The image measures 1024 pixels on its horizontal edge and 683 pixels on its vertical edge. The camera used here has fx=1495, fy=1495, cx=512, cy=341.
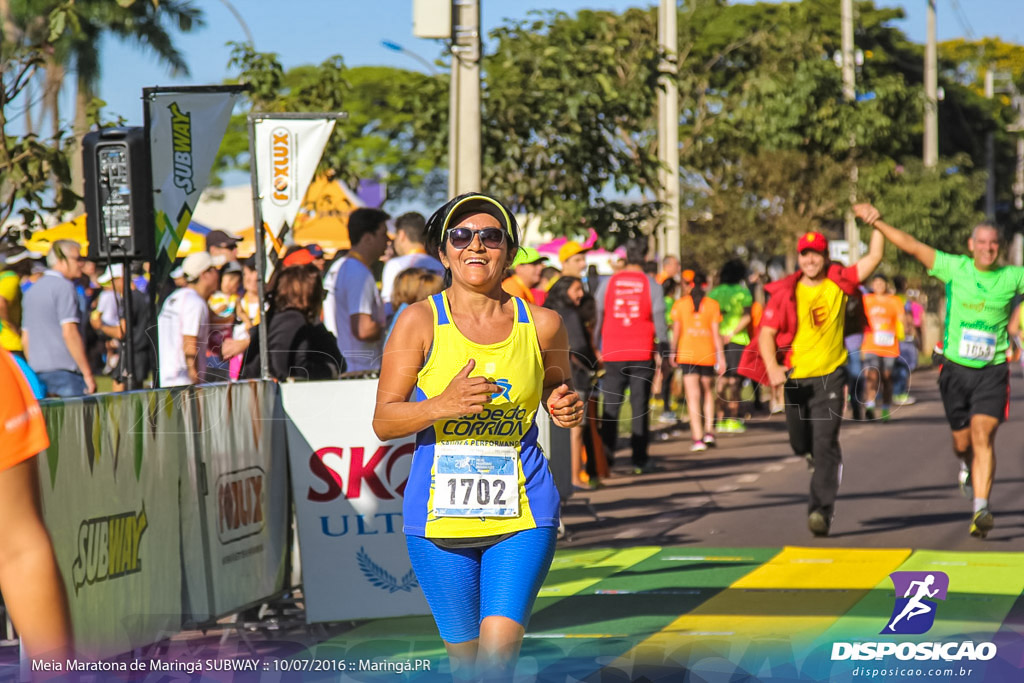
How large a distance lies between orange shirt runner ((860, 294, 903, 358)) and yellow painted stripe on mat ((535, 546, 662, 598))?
453 inches

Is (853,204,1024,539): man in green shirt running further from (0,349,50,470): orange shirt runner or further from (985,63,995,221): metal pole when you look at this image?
(985,63,995,221): metal pole

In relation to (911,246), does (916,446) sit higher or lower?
lower

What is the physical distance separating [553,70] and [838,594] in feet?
29.8

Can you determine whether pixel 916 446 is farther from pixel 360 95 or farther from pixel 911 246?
pixel 360 95

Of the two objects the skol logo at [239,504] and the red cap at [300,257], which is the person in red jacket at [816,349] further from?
the skol logo at [239,504]

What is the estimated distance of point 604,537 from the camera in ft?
34.1

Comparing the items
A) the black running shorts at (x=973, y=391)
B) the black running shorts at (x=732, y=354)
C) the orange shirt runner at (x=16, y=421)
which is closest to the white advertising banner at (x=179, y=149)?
the black running shorts at (x=973, y=391)

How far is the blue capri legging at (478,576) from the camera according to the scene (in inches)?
166

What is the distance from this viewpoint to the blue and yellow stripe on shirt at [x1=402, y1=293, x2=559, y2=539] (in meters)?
4.26

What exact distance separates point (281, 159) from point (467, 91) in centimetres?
367

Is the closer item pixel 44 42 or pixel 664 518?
pixel 44 42

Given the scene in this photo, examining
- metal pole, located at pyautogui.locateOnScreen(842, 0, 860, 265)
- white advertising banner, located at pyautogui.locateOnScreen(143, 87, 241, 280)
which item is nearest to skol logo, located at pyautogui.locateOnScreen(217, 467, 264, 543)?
white advertising banner, located at pyautogui.locateOnScreen(143, 87, 241, 280)

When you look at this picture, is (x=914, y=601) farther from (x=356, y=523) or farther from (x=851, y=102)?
(x=851, y=102)

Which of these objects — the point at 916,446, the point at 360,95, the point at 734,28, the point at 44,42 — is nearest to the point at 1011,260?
the point at 734,28
